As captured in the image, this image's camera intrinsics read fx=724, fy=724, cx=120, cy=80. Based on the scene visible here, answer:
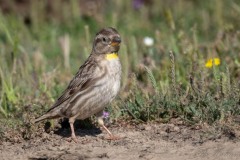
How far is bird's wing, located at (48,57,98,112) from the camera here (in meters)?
7.89

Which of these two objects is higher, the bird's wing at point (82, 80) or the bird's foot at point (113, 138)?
the bird's wing at point (82, 80)

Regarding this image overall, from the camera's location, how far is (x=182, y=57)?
9.98 m

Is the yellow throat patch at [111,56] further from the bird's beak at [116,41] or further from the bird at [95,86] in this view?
the bird's beak at [116,41]

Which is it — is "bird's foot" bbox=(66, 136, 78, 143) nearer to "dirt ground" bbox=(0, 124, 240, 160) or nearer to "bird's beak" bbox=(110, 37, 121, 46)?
"dirt ground" bbox=(0, 124, 240, 160)

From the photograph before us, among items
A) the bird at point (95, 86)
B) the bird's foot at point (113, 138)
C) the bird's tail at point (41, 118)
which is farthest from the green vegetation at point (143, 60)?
the bird's foot at point (113, 138)

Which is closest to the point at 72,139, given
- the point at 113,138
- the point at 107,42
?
the point at 113,138

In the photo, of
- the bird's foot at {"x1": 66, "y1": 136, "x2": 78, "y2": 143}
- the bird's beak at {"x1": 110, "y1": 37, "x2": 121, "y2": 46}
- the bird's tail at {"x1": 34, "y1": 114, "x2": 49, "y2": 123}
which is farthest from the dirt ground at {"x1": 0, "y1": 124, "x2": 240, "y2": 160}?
the bird's beak at {"x1": 110, "y1": 37, "x2": 121, "y2": 46}

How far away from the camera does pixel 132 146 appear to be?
7406mm

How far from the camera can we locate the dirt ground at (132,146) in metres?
6.98

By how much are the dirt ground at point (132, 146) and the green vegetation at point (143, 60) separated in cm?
26

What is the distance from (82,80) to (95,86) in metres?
0.20

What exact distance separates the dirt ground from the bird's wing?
43 centimetres

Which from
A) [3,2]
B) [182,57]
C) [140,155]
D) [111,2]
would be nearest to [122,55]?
[182,57]

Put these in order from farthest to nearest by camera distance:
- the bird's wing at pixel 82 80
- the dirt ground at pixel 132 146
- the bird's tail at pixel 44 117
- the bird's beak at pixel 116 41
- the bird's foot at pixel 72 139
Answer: the bird's beak at pixel 116 41 < the bird's tail at pixel 44 117 < the bird's wing at pixel 82 80 < the bird's foot at pixel 72 139 < the dirt ground at pixel 132 146
